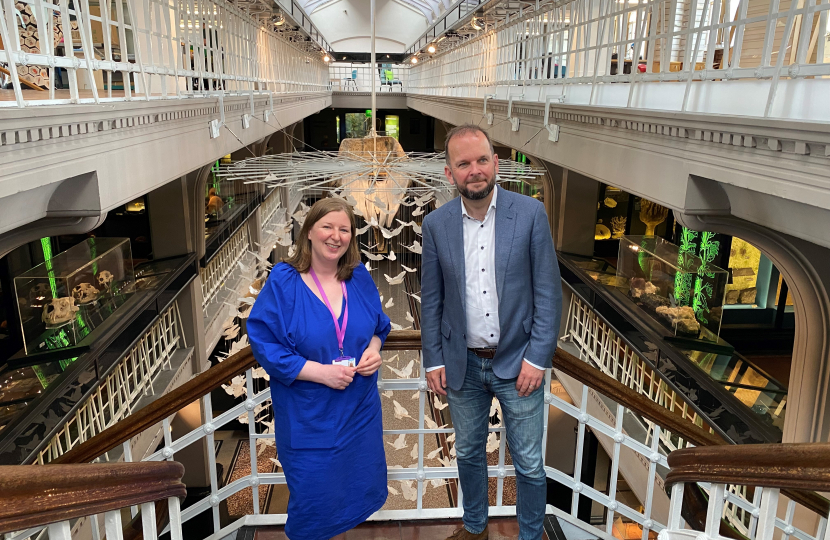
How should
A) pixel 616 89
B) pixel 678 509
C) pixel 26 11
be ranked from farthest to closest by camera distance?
1. pixel 26 11
2. pixel 616 89
3. pixel 678 509

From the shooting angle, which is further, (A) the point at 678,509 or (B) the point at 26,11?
(B) the point at 26,11

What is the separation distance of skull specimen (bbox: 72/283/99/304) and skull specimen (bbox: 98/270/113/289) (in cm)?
19

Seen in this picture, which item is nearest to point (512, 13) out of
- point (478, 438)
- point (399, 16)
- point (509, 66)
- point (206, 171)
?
point (509, 66)

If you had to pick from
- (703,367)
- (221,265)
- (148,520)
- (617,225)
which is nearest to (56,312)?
(148,520)

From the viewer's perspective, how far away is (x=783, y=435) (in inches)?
172

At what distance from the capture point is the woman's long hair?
2086 mm

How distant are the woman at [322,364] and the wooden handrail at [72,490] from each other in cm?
56

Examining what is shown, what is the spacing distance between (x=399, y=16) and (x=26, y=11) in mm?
21587

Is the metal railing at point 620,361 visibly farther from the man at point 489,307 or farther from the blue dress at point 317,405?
the blue dress at point 317,405

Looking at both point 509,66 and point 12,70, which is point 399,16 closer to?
point 509,66

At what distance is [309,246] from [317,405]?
0.55m

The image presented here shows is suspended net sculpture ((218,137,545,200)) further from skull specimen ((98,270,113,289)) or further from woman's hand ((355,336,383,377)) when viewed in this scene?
woman's hand ((355,336,383,377))

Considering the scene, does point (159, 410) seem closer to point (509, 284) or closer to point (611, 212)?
point (509, 284)

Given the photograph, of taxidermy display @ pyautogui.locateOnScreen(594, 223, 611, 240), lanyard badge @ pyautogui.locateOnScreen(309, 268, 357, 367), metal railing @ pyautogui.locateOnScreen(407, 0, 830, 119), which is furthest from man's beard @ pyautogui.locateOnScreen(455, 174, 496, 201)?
taxidermy display @ pyautogui.locateOnScreen(594, 223, 611, 240)
